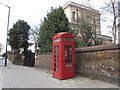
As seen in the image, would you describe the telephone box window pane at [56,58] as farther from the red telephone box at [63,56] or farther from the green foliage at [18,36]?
the green foliage at [18,36]

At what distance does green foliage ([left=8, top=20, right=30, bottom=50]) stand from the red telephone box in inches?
533

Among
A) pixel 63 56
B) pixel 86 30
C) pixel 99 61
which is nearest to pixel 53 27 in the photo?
pixel 86 30

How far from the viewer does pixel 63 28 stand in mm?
11617

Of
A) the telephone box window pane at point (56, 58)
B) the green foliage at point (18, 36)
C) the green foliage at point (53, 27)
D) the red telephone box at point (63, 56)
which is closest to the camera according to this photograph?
the red telephone box at point (63, 56)

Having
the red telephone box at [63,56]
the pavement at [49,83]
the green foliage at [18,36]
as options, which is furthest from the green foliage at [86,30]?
the green foliage at [18,36]

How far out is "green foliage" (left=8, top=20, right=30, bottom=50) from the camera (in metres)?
19.2

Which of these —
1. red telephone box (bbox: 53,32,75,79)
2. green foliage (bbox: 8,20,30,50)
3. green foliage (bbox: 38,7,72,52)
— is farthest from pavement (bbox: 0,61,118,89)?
green foliage (bbox: 8,20,30,50)

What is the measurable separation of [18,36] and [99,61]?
16779 mm

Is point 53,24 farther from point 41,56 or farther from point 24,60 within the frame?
point 24,60

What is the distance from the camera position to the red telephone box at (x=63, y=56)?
257 inches

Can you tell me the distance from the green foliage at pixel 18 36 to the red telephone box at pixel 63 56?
44.4ft

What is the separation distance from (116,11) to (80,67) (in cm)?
623

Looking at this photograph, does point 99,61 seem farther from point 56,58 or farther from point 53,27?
point 53,27

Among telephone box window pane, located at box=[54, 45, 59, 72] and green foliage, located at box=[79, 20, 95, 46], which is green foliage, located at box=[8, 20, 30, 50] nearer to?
green foliage, located at box=[79, 20, 95, 46]
